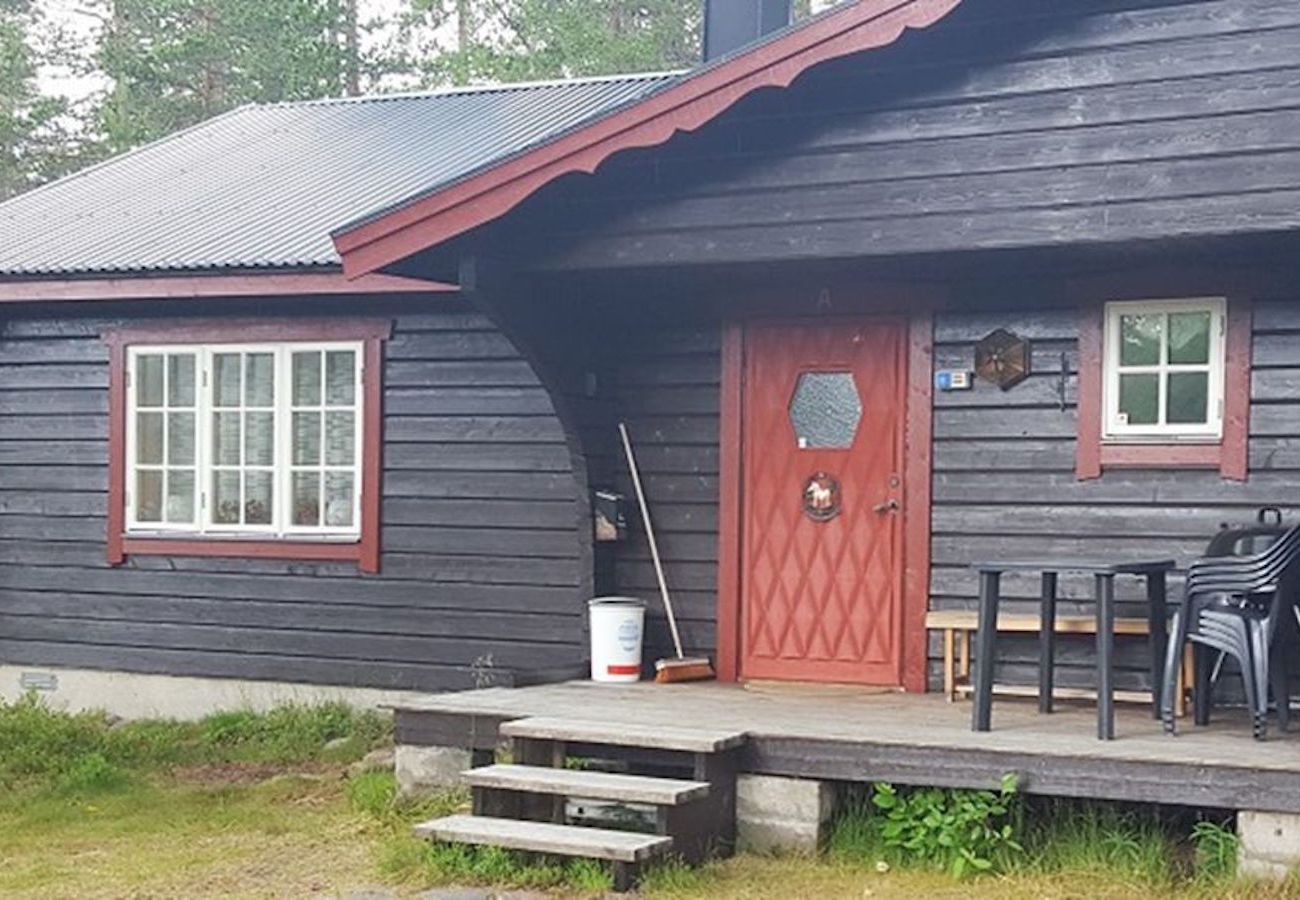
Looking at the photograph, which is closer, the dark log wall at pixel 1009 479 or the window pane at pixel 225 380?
the dark log wall at pixel 1009 479

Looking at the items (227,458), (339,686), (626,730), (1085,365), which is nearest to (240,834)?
(626,730)

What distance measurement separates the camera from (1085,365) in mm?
7148

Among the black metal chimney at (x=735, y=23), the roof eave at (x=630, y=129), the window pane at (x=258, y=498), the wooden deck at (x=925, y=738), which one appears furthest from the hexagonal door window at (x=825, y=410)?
the window pane at (x=258, y=498)

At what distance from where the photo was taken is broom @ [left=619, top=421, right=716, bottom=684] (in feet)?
25.6

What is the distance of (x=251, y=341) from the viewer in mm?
9117

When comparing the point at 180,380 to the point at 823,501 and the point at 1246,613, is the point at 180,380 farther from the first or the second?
the point at 1246,613

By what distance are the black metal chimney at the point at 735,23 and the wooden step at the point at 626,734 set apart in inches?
197

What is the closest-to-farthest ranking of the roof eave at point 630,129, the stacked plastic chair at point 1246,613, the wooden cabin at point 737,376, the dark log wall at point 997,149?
the stacked plastic chair at point 1246,613
the dark log wall at point 997,149
the wooden cabin at point 737,376
the roof eave at point 630,129

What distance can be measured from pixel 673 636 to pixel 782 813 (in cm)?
209

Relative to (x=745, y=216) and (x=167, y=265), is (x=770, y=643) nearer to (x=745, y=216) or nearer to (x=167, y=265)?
(x=745, y=216)

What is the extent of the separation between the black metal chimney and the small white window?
12.1 ft

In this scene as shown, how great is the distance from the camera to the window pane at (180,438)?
9336 mm

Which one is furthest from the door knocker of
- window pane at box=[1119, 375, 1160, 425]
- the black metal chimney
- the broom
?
the black metal chimney

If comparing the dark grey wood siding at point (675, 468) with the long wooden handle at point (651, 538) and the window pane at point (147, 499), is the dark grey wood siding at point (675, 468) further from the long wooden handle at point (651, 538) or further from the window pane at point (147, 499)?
the window pane at point (147, 499)
